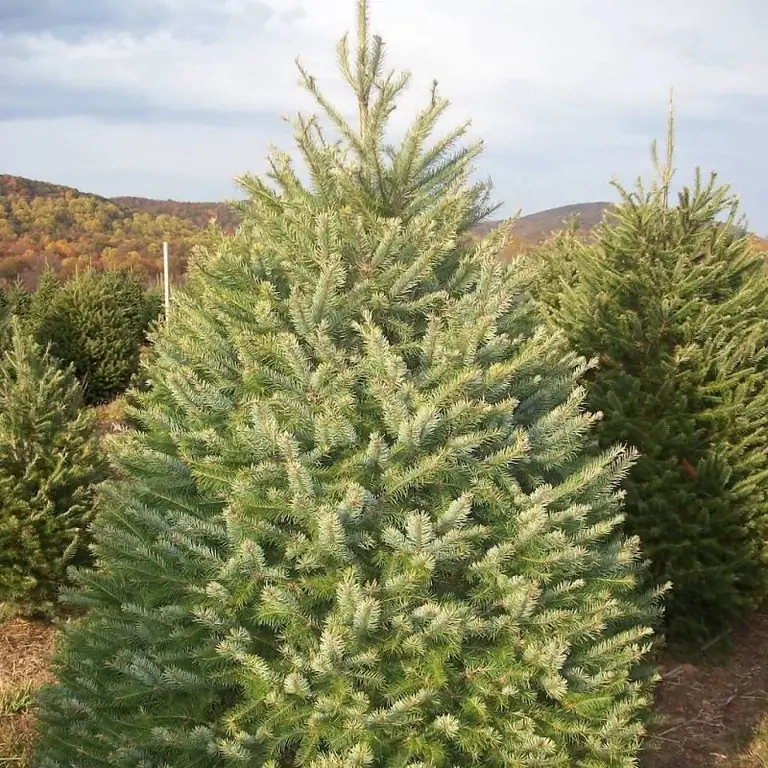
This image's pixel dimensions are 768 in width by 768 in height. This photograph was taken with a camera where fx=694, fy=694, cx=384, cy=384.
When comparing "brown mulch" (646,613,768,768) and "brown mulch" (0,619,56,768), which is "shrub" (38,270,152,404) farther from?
"brown mulch" (646,613,768,768)

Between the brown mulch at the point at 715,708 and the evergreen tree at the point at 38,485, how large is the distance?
458cm

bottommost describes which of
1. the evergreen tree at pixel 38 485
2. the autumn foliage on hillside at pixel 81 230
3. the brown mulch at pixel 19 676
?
the brown mulch at pixel 19 676

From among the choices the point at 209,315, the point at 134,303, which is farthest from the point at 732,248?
the point at 134,303

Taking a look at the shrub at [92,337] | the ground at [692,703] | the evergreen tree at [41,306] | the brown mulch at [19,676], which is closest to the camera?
the brown mulch at [19,676]

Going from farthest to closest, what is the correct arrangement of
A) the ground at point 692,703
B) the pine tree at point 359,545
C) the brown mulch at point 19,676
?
the ground at point 692,703, the brown mulch at point 19,676, the pine tree at point 359,545

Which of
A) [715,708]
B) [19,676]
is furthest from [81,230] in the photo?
[715,708]

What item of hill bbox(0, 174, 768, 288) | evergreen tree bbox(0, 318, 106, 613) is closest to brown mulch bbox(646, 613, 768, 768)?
evergreen tree bbox(0, 318, 106, 613)

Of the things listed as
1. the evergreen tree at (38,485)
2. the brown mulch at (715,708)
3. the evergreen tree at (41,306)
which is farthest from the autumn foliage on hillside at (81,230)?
the brown mulch at (715,708)

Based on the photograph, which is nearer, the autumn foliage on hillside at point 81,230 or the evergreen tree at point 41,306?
the evergreen tree at point 41,306

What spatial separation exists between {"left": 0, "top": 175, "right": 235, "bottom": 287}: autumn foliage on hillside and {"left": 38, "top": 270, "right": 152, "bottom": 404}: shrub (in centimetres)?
2764

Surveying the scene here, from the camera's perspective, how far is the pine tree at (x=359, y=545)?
216 centimetres

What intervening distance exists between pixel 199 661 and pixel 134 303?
533 inches

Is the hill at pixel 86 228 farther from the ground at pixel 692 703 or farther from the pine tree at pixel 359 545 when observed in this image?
the pine tree at pixel 359 545

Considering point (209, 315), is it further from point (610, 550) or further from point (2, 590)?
point (2, 590)
